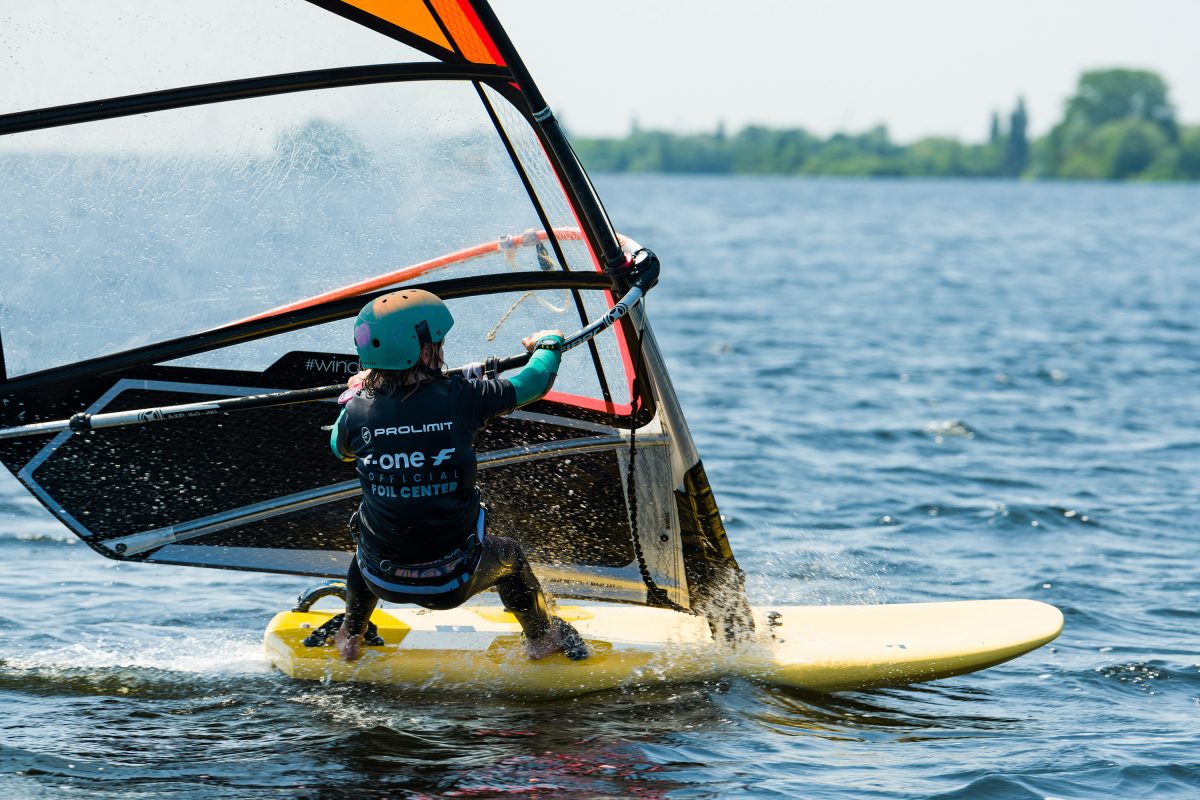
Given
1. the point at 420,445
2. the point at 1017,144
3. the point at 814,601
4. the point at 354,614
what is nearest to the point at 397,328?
the point at 420,445

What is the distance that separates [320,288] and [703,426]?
7.72m

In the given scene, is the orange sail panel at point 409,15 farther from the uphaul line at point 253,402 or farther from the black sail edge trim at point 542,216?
the uphaul line at point 253,402

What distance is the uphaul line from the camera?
16.6ft

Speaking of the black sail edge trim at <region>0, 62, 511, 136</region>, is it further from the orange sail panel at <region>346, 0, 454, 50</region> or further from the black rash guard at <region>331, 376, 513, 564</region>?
the black rash guard at <region>331, 376, 513, 564</region>

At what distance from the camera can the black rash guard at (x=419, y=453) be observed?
4707 millimetres

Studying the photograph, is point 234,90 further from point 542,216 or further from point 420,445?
point 420,445

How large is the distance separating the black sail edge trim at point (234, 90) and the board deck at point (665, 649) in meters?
2.33

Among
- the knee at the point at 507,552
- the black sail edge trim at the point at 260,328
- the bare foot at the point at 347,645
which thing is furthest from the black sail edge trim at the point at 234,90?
the bare foot at the point at 347,645

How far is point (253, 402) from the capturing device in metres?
5.23

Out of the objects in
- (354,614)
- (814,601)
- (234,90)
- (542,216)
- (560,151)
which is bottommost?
(814,601)

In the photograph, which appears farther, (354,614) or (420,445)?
(354,614)

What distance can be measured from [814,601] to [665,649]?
4.57 feet

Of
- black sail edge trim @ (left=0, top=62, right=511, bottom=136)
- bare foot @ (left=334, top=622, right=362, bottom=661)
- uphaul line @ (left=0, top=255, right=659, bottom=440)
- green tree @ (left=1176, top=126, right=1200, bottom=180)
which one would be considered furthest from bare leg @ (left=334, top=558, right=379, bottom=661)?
green tree @ (left=1176, top=126, right=1200, bottom=180)

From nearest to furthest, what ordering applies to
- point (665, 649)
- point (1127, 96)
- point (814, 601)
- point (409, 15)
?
point (409, 15), point (665, 649), point (814, 601), point (1127, 96)
